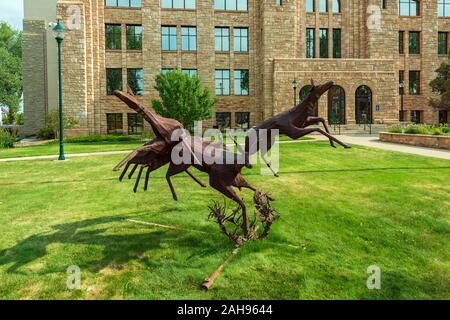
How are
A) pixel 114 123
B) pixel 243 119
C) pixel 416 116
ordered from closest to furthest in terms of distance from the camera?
pixel 114 123 → pixel 243 119 → pixel 416 116

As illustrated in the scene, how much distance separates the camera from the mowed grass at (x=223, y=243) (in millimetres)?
4770

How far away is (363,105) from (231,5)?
2005cm

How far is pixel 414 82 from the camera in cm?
4516

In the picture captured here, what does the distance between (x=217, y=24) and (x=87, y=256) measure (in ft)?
128

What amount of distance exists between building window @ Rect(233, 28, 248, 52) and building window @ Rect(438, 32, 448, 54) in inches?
1067

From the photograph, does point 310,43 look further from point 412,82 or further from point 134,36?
point 134,36

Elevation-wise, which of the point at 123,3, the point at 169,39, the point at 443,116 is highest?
the point at 123,3

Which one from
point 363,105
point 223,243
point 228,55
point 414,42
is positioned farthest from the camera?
point 414,42

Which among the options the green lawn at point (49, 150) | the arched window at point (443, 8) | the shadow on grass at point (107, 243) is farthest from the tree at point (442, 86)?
the shadow on grass at point (107, 243)

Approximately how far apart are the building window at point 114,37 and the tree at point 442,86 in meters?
38.1

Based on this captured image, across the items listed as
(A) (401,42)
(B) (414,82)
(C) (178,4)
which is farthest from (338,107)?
(C) (178,4)

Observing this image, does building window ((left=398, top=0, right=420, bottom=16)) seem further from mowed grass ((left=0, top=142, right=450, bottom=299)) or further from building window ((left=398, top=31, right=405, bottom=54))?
mowed grass ((left=0, top=142, right=450, bottom=299))
